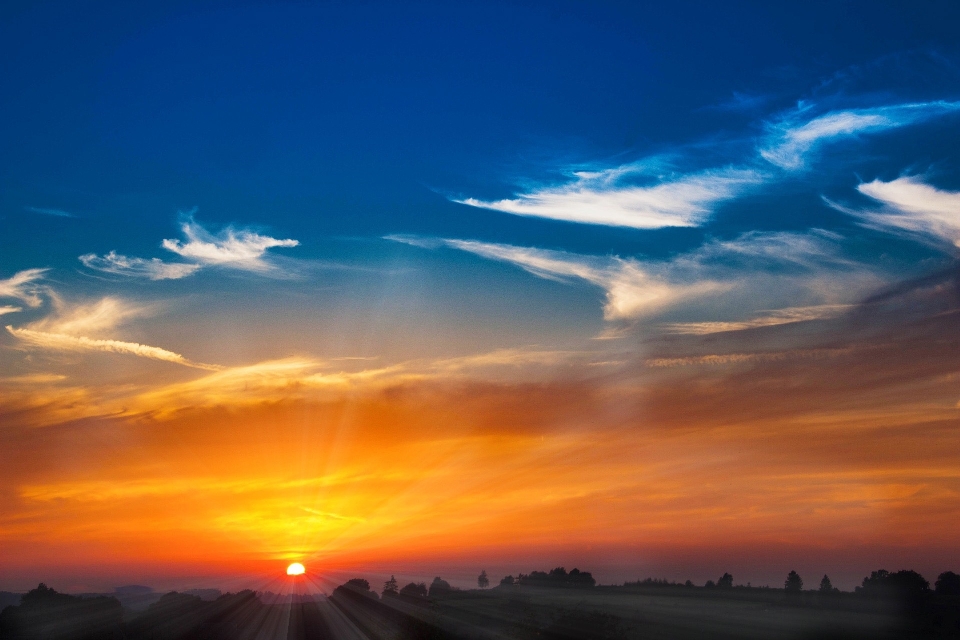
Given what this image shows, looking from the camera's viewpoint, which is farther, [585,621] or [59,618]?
[59,618]

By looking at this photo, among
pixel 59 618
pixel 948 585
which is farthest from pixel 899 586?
pixel 59 618

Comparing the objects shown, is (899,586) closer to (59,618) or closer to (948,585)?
(948,585)

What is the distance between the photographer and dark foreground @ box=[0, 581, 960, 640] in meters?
48.0

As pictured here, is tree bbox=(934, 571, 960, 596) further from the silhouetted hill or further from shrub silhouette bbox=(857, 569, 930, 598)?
the silhouetted hill

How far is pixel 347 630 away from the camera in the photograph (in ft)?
265

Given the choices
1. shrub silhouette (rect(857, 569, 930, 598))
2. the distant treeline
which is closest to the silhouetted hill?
the distant treeline

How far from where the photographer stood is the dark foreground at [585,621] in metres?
48.0

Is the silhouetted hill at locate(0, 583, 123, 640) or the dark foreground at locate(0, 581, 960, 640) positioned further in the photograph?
the silhouetted hill at locate(0, 583, 123, 640)

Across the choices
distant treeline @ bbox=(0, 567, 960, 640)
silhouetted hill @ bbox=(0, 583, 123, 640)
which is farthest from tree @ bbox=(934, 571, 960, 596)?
silhouetted hill @ bbox=(0, 583, 123, 640)

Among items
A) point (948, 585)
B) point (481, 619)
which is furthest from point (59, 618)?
point (948, 585)

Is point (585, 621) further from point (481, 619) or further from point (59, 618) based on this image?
point (59, 618)

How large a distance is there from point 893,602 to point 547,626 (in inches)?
929

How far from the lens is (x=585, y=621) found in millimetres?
60812

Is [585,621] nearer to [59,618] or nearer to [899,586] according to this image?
[899,586]
